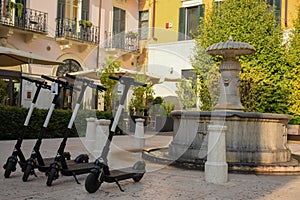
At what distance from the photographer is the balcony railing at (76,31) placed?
1950cm

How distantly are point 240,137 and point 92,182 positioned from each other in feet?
12.5

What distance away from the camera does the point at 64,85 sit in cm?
585

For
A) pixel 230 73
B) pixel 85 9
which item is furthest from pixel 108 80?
pixel 85 9

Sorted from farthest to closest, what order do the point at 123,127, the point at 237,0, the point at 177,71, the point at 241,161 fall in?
1. the point at 177,71
2. the point at 237,0
3. the point at 123,127
4. the point at 241,161

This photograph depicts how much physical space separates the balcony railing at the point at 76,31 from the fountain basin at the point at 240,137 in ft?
40.7

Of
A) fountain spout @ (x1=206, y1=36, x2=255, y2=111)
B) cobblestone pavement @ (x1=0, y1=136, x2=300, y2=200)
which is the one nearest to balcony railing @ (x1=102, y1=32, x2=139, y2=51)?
fountain spout @ (x1=206, y1=36, x2=255, y2=111)

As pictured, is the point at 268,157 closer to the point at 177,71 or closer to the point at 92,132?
the point at 92,132

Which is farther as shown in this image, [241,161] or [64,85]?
[241,161]

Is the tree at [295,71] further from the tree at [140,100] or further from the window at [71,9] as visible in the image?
the window at [71,9]

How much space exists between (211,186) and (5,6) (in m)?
13.6

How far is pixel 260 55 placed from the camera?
16516mm

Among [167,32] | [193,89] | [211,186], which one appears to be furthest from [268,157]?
[167,32]

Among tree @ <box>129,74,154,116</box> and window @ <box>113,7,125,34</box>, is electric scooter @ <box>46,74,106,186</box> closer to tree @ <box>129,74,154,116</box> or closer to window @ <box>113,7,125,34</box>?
tree @ <box>129,74,154,116</box>

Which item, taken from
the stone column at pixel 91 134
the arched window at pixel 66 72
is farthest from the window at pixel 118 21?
the stone column at pixel 91 134
